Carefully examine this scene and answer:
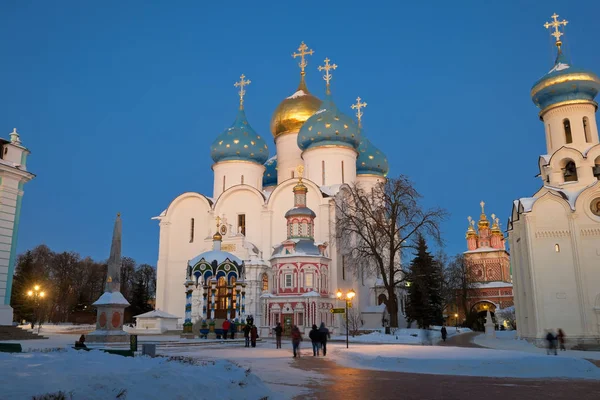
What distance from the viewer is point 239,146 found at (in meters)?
42.1

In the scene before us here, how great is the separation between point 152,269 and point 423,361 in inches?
2497

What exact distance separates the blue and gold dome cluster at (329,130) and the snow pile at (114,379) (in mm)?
32259

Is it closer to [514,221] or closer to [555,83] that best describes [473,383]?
[514,221]

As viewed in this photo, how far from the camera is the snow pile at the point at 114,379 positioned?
16.9 feet

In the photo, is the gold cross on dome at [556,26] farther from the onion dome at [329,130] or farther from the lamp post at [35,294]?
the lamp post at [35,294]

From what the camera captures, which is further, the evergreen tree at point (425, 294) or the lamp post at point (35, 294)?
the evergreen tree at point (425, 294)

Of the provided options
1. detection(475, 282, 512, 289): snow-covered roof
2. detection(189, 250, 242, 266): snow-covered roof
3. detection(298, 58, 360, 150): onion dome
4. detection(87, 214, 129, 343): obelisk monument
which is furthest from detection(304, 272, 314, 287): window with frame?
detection(475, 282, 512, 289): snow-covered roof

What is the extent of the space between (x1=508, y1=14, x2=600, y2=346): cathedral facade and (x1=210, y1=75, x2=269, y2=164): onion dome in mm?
21055

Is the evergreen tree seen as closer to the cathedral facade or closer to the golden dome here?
the cathedral facade

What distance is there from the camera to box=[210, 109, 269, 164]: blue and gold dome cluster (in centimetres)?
4212

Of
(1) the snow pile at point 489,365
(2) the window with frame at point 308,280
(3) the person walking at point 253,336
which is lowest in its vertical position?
(1) the snow pile at point 489,365

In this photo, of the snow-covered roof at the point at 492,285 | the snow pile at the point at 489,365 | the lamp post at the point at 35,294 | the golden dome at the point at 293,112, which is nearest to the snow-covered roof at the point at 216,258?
the lamp post at the point at 35,294

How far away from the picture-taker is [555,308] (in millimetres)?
24703

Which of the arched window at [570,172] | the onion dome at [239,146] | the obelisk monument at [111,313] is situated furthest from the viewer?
the onion dome at [239,146]
